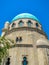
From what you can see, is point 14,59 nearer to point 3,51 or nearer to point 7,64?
point 7,64

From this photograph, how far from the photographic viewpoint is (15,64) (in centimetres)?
2078

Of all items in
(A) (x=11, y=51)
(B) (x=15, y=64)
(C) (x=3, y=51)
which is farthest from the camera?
(A) (x=11, y=51)

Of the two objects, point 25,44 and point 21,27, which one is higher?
point 21,27

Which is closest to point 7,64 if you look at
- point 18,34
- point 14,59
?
point 14,59

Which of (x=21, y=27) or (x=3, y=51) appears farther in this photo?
(x=21, y=27)

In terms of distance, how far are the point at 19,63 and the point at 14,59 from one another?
76 centimetres

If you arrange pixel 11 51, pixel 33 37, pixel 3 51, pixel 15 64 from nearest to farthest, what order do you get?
pixel 3 51 → pixel 15 64 → pixel 11 51 → pixel 33 37

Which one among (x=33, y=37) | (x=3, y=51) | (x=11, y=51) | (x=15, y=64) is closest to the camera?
(x=3, y=51)

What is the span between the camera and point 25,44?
22719mm

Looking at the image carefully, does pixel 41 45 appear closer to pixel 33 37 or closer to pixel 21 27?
pixel 33 37

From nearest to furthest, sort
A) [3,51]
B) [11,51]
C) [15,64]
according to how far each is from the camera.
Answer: [3,51], [15,64], [11,51]

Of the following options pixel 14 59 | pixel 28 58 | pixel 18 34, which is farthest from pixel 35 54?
pixel 18 34

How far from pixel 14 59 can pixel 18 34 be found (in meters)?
4.36

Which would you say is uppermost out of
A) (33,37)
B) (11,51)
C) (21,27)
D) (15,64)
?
(21,27)
